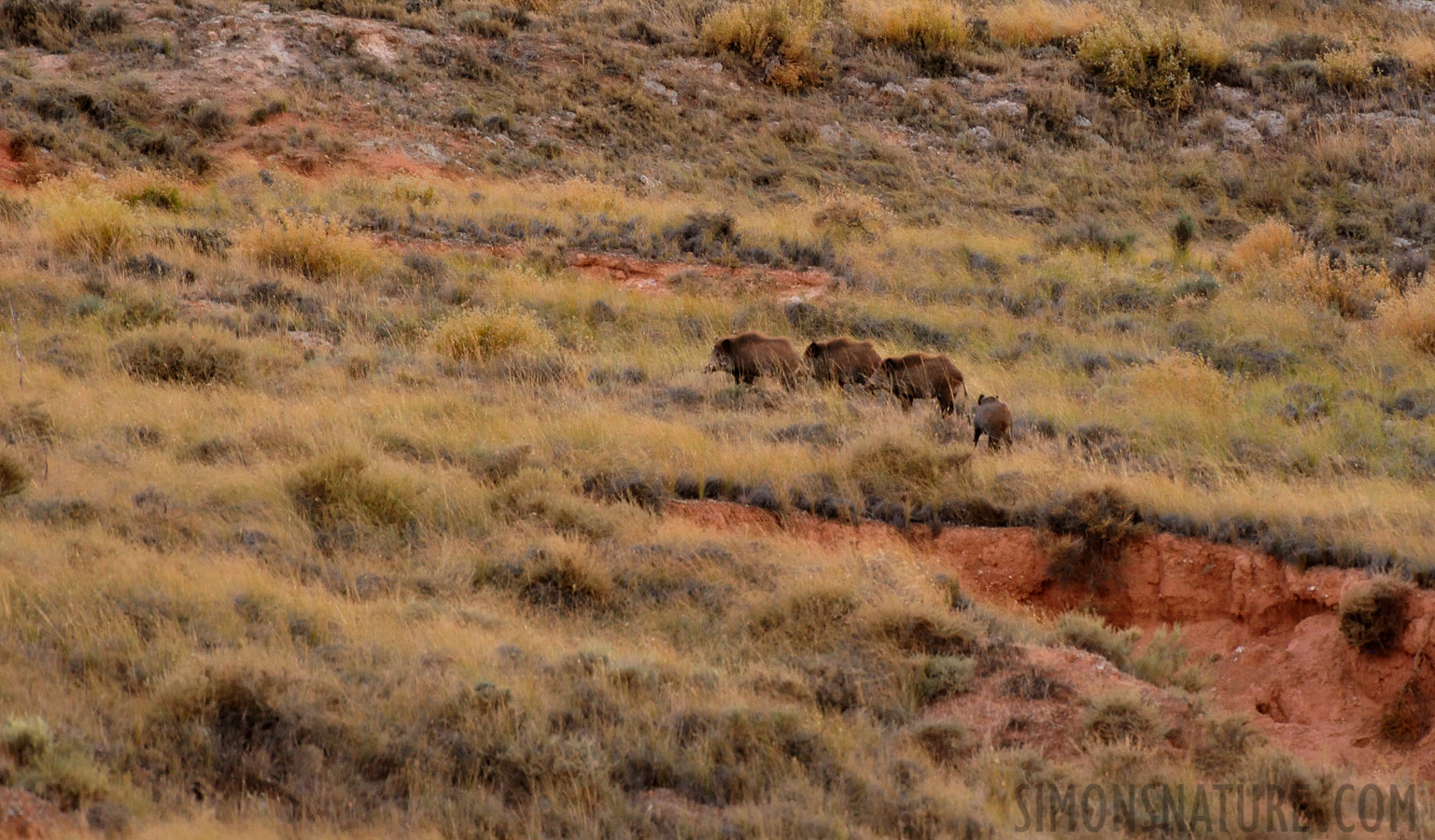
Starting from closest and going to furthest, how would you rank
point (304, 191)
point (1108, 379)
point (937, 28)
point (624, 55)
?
1. point (1108, 379)
2. point (304, 191)
3. point (624, 55)
4. point (937, 28)

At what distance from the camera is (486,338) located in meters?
13.9

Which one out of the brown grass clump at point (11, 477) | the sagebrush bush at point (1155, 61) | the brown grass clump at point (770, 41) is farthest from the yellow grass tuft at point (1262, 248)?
the brown grass clump at point (11, 477)

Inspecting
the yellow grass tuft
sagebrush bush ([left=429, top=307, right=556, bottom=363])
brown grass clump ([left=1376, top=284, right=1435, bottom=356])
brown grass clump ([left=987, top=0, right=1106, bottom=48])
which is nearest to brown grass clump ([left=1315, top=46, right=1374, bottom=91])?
brown grass clump ([left=987, top=0, right=1106, bottom=48])

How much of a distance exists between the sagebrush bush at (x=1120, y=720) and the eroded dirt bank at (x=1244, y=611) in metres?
1.07

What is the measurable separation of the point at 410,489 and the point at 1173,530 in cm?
569

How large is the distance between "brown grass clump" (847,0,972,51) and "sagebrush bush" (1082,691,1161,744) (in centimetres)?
2436

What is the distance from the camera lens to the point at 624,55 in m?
27.0

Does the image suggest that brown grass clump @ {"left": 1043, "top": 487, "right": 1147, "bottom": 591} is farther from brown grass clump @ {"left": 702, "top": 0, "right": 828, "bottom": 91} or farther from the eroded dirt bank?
brown grass clump @ {"left": 702, "top": 0, "right": 828, "bottom": 91}

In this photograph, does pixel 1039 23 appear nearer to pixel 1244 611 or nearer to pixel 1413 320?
pixel 1413 320

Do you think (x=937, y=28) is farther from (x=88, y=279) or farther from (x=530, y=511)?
(x=530, y=511)

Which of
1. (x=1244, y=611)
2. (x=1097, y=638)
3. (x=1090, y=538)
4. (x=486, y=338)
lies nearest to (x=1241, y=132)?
(x=486, y=338)

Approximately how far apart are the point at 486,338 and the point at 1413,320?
1077cm

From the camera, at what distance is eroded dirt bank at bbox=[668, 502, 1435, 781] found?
8.25 m

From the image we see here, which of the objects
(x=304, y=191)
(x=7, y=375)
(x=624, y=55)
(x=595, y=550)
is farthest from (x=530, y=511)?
(x=624, y=55)
